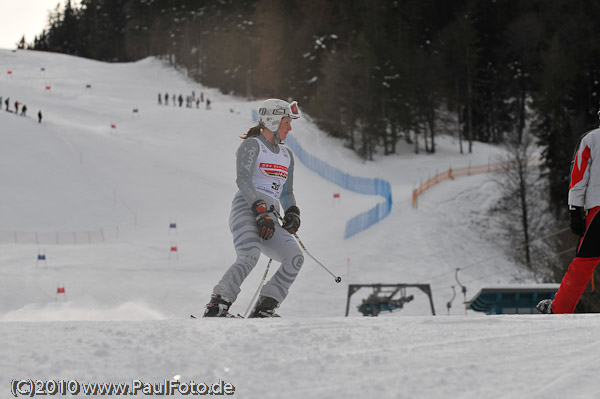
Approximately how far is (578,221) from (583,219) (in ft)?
0.34

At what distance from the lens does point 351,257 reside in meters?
30.1

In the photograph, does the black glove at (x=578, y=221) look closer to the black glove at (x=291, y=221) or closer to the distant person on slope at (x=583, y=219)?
the distant person on slope at (x=583, y=219)

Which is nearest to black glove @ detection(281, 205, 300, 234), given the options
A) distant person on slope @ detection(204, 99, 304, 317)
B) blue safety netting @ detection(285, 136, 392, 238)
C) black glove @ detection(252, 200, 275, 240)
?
distant person on slope @ detection(204, 99, 304, 317)

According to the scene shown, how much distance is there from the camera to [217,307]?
250 inches

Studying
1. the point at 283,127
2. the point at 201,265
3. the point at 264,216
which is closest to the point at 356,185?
the point at 201,265

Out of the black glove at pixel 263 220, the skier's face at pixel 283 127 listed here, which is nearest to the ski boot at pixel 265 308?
the black glove at pixel 263 220

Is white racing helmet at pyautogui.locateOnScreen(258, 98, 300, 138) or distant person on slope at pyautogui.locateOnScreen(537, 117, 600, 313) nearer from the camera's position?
distant person on slope at pyautogui.locateOnScreen(537, 117, 600, 313)

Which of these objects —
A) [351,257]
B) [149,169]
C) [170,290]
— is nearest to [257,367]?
[170,290]

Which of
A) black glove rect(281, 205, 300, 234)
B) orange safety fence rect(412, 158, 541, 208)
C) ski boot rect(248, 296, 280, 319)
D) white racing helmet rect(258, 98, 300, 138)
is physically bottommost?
Result: orange safety fence rect(412, 158, 541, 208)

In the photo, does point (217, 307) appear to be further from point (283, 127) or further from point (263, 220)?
point (283, 127)

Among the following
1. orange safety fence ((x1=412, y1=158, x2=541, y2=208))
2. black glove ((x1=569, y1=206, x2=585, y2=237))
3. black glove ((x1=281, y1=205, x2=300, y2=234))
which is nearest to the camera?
black glove ((x1=569, y1=206, x2=585, y2=237))

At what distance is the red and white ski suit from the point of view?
20.9 feet

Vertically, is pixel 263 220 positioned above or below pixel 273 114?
below

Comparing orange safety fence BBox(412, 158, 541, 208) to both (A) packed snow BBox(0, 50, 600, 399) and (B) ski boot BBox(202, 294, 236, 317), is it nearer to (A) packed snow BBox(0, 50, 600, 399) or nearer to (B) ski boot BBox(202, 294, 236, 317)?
(A) packed snow BBox(0, 50, 600, 399)
